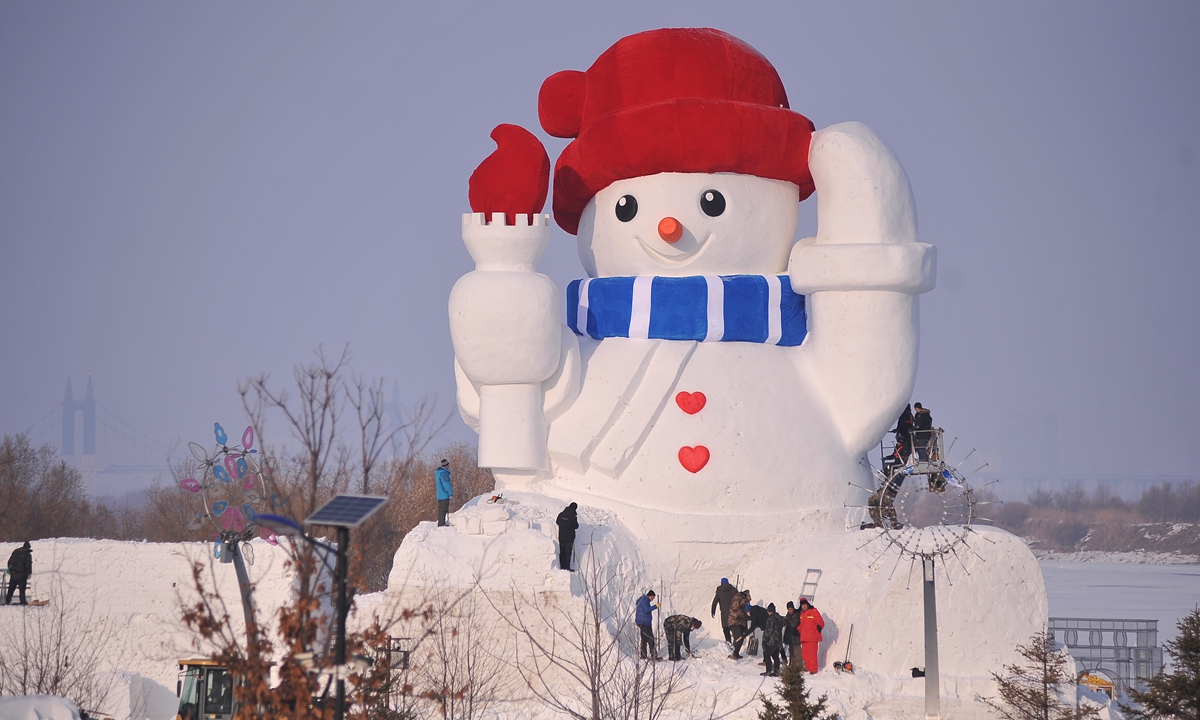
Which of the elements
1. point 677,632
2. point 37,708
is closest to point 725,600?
point 677,632

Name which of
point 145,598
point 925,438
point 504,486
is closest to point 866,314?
point 925,438

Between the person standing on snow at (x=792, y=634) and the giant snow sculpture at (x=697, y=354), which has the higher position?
the giant snow sculpture at (x=697, y=354)

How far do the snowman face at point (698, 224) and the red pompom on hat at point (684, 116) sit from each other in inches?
6.1

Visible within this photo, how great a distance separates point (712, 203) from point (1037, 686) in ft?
22.0

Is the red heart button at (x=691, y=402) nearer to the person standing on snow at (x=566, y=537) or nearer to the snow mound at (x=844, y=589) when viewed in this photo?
the snow mound at (x=844, y=589)

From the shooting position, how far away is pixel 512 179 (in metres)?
14.6

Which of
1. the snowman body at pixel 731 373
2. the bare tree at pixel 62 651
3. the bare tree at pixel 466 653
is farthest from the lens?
the bare tree at pixel 62 651

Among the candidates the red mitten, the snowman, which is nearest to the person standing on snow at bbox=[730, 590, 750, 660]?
the snowman

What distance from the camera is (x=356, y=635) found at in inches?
330

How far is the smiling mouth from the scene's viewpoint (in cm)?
1573

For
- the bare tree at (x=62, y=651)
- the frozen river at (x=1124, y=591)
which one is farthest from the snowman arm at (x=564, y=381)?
the frozen river at (x=1124, y=591)

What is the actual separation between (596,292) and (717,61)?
3.27 m

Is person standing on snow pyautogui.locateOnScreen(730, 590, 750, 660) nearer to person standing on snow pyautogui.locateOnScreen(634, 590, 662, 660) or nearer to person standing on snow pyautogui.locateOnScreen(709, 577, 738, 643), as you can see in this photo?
person standing on snow pyautogui.locateOnScreen(709, 577, 738, 643)

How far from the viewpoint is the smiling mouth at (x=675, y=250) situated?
15.7 meters
